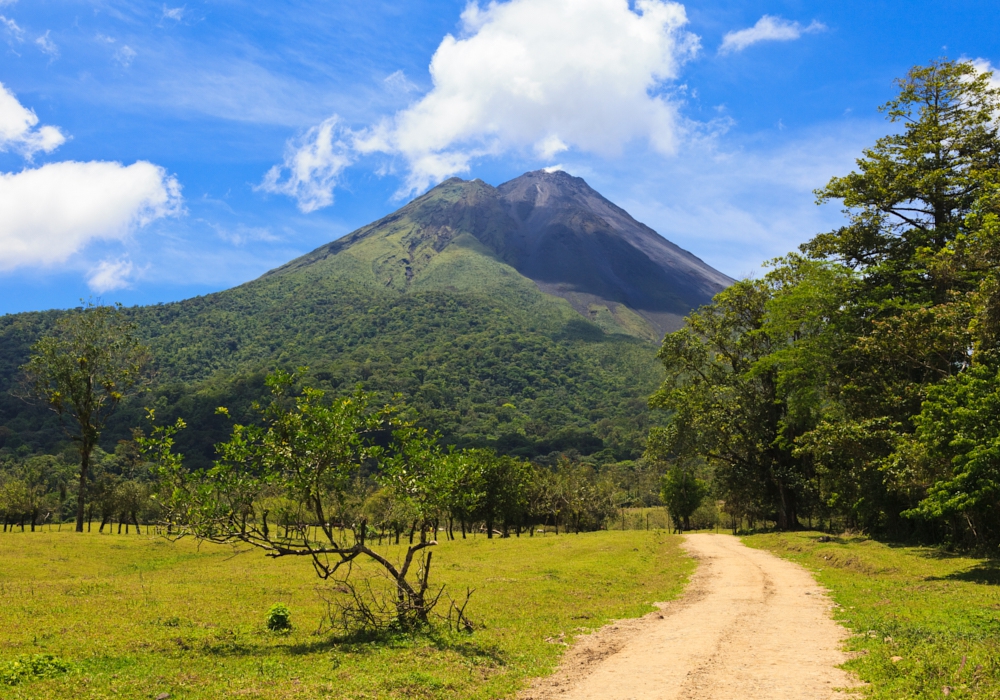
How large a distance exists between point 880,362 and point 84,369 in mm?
52071

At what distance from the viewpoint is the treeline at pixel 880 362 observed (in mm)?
21766

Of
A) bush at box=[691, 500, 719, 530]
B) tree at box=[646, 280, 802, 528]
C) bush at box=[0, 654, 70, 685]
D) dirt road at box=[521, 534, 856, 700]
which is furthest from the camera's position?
bush at box=[691, 500, 719, 530]

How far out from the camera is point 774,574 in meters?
24.9

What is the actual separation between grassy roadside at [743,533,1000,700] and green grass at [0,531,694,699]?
5865 mm

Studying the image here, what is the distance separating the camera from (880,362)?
32.4 meters

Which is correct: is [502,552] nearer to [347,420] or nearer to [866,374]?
[866,374]

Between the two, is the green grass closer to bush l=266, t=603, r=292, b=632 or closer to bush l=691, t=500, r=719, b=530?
bush l=266, t=603, r=292, b=632

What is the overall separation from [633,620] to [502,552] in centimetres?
2175

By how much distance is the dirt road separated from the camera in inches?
418

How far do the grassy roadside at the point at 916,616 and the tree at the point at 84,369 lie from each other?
47.2 metres

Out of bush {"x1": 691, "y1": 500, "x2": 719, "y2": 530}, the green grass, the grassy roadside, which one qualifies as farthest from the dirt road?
bush {"x1": 691, "y1": 500, "x2": 719, "y2": 530}

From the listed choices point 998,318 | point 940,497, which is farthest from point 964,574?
point 998,318

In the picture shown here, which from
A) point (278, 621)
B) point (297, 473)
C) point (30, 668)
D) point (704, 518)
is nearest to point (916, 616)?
point (297, 473)

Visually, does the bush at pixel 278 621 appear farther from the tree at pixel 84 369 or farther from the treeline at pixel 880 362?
the tree at pixel 84 369
